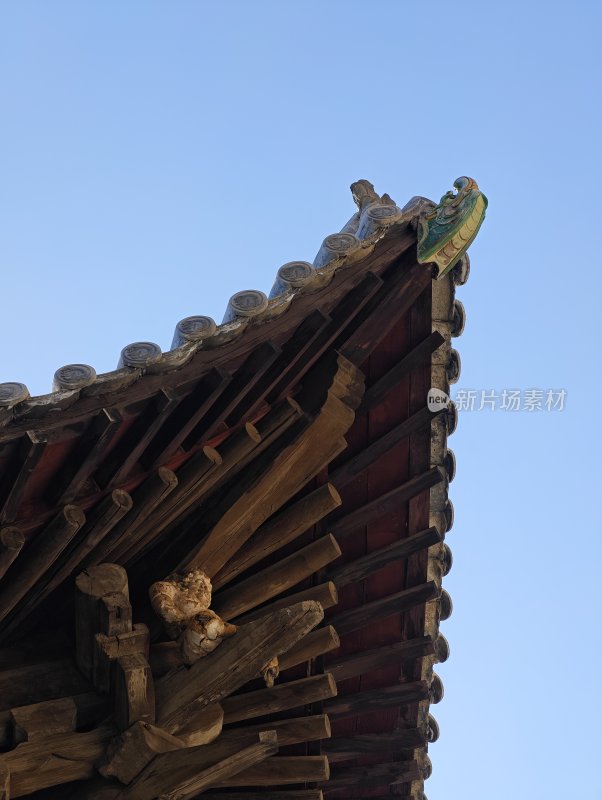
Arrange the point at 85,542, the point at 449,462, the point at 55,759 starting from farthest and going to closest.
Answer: the point at 449,462, the point at 85,542, the point at 55,759

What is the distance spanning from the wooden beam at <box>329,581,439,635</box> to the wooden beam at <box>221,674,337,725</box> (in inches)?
25.6

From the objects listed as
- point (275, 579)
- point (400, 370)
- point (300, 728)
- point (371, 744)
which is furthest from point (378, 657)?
point (400, 370)

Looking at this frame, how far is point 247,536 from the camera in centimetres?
898

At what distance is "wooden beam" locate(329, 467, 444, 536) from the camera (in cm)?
998

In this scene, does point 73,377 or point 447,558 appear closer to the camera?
point 73,377

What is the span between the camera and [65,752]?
795cm

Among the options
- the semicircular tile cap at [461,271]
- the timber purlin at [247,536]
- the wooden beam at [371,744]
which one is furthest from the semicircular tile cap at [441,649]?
the semicircular tile cap at [461,271]

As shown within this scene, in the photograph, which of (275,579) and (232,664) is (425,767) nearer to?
(275,579)

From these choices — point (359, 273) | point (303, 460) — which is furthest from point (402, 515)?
point (359, 273)

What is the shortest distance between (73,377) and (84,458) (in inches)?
23.3

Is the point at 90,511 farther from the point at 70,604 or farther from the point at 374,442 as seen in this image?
the point at 374,442

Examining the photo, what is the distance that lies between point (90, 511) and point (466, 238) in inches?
132

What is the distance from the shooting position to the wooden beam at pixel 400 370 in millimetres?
9812

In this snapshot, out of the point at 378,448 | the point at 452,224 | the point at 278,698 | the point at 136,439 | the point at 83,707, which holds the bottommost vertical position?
the point at 83,707
